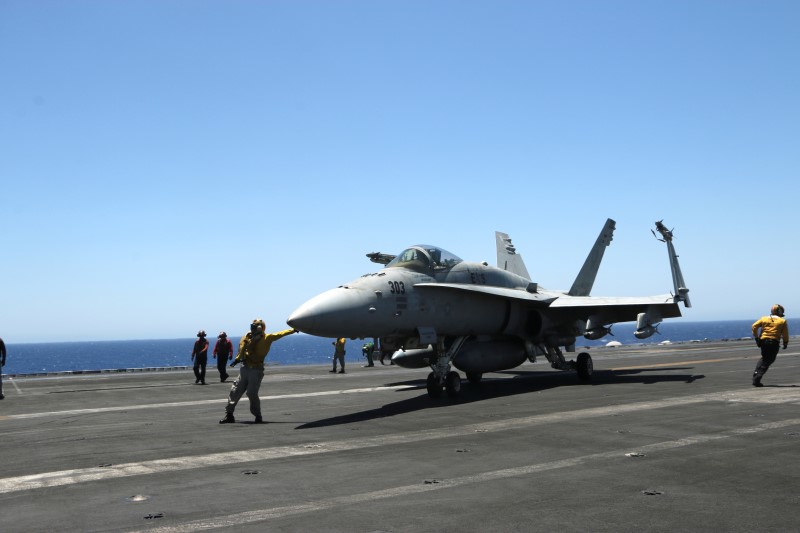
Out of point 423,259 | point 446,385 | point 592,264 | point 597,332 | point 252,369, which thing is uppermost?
point 592,264

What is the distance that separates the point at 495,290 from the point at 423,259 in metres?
2.58

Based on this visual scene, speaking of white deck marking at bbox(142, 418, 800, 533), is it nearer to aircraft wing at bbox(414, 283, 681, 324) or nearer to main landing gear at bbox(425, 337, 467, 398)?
main landing gear at bbox(425, 337, 467, 398)

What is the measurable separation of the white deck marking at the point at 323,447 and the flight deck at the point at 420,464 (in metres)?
0.04

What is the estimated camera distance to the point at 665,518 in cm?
650

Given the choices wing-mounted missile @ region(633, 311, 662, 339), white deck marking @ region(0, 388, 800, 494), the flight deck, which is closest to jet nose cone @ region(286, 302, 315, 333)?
the flight deck

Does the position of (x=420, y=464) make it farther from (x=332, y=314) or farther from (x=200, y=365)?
(x=200, y=365)

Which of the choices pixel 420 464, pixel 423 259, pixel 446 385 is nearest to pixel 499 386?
pixel 446 385

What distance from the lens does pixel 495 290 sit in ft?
66.9

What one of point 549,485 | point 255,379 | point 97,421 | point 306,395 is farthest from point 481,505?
point 306,395

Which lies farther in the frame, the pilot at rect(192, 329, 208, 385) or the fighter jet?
the pilot at rect(192, 329, 208, 385)

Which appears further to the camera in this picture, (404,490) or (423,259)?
(423,259)

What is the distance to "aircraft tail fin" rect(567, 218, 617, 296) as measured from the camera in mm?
27422

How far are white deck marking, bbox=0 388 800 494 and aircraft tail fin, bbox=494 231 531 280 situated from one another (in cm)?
1159

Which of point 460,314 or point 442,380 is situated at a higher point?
point 460,314
